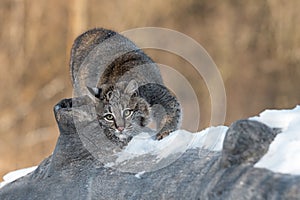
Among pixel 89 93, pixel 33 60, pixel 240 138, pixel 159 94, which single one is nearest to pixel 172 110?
pixel 159 94

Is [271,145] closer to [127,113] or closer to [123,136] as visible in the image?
[123,136]

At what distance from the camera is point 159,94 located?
6242 mm

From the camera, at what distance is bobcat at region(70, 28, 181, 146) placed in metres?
5.77

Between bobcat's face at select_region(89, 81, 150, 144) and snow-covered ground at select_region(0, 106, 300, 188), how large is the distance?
1.26 feet

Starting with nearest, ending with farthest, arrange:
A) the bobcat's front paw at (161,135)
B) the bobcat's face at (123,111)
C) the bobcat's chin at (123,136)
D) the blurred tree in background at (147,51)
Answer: the bobcat's front paw at (161,135), the bobcat's chin at (123,136), the bobcat's face at (123,111), the blurred tree in background at (147,51)

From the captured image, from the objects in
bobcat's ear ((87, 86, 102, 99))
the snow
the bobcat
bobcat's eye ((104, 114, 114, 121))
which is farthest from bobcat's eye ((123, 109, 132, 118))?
the snow

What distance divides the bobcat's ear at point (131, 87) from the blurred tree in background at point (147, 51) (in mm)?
7527

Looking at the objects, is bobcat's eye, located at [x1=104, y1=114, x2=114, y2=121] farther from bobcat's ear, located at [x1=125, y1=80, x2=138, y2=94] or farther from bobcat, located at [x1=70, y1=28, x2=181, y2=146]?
bobcat's ear, located at [x1=125, y1=80, x2=138, y2=94]

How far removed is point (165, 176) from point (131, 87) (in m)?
1.95

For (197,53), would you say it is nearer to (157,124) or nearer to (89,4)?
(89,4)

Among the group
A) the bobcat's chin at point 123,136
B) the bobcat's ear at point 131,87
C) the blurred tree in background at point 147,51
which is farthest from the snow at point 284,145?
the blurred tree in background at point 147,51

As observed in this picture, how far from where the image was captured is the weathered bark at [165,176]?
3.39 metres

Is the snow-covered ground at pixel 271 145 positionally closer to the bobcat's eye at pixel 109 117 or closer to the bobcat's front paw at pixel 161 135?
the bobcat's front paw at pixel 161 135

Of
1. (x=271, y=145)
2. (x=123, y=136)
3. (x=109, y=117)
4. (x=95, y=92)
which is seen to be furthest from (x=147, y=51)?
(x=271, y=145)
